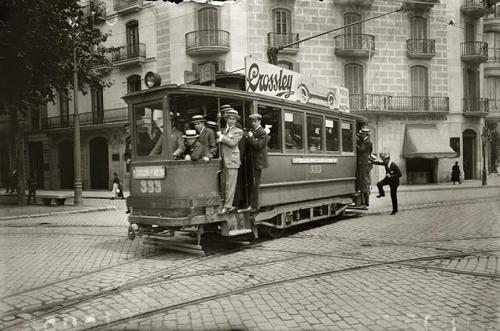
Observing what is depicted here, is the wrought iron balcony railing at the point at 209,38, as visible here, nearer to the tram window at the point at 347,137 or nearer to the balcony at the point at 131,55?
the balcony at the point at 131,55

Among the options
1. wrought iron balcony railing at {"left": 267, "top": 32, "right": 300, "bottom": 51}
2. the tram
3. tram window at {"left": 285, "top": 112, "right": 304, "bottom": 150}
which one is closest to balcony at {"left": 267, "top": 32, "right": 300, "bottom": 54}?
wrought iron balcony railing at {"left": 267, "top": 32, "right": 300, "bottom": 51}

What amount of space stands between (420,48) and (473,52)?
4423 mm

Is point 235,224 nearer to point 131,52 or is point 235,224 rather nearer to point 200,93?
point 200,93

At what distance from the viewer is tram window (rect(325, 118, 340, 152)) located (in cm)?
1135

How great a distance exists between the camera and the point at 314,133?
10.7m

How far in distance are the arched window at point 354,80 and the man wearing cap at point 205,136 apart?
21432 millimetres

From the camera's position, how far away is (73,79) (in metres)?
19.7

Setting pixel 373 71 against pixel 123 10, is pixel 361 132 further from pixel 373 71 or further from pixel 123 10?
pixel 123 10

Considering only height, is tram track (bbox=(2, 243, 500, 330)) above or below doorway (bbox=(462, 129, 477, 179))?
below

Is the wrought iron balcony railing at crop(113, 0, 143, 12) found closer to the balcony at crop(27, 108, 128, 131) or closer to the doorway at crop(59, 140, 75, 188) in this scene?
the balcony at crop(27, 108, 128, 131)

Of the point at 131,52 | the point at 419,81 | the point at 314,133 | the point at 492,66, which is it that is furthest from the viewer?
the point at 492,66

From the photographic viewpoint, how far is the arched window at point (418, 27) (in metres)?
29.0

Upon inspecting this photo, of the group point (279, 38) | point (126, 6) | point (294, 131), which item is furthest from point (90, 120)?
point (294, 131)

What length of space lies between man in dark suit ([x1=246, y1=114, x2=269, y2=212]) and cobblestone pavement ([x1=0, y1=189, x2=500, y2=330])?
1.01 m
